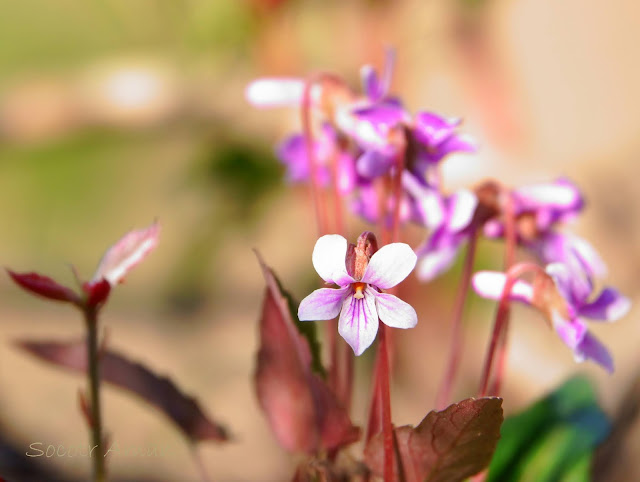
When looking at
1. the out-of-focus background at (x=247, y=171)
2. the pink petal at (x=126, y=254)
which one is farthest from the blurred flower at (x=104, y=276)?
the out-of-focus background at (x=247, y=171)

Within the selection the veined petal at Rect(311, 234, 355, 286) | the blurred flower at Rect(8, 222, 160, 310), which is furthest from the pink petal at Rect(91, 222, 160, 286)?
the veined petal at Rect(311, 234, 355, 286)

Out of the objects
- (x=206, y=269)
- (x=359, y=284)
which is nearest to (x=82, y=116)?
(x=206, y=269)

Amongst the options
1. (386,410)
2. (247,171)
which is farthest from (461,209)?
(247,171)

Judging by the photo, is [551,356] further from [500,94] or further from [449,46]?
[449,46]

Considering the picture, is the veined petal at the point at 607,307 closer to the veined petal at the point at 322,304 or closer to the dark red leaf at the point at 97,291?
the veined petal at the point at 322,304

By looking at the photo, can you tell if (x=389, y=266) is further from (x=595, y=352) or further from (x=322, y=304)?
(x=595, y=352)

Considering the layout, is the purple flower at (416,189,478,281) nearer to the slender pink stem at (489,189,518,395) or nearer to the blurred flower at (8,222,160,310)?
the slender pink stem at (489,189,518,395)
